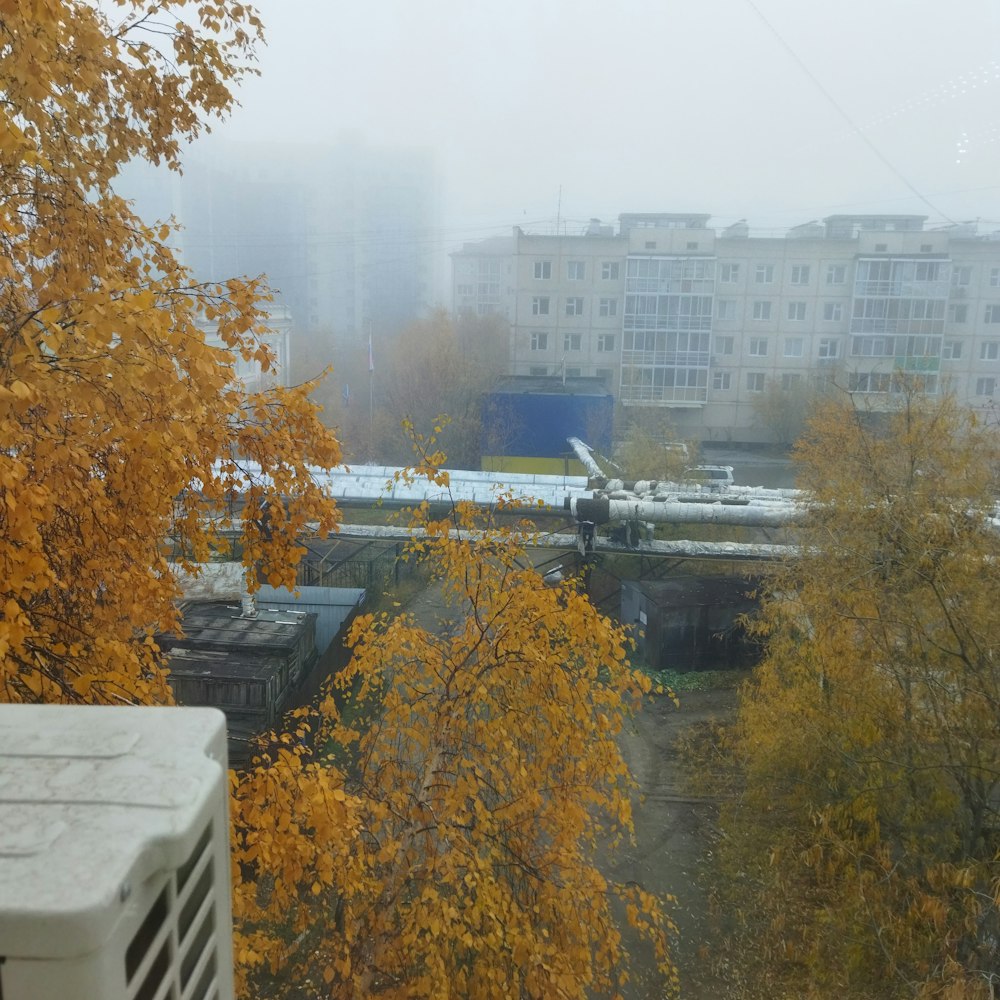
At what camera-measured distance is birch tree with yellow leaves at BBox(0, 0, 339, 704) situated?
2475 millimetres

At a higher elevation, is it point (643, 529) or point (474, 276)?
point (474, 276)

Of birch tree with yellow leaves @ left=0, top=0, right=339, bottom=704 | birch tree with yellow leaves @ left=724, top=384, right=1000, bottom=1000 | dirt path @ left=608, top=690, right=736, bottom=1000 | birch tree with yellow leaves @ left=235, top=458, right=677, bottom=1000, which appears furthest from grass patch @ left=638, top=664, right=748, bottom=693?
birch tree with yellow leaves @ left=0, top=0, right=339, bottom=704

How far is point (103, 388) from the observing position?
2553 mm

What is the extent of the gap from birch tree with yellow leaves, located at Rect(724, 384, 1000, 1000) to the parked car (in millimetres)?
6924

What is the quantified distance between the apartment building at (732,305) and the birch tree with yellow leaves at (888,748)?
1767 cm

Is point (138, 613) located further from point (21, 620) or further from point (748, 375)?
point (748, 375)

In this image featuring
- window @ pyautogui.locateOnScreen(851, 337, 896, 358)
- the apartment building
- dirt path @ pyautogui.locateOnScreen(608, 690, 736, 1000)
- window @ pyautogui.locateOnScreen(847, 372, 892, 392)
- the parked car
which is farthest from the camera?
window @ pyautogui.locateOnScreen(851, 337, 896, 358)

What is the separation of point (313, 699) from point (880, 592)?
7007 millimetres

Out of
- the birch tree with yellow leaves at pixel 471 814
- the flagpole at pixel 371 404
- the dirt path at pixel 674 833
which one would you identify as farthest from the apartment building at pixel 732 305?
the birch tree with yellow leaves at pixel 471 814

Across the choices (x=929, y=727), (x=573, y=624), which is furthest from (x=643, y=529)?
(x=573, y=624)

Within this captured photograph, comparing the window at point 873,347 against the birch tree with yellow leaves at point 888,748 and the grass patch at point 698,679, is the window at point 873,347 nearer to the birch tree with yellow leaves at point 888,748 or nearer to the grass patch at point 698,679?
the grass patch at point 698,679

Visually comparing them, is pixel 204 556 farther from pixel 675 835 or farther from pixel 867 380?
pixel 867 380

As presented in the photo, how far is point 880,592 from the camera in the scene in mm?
6605

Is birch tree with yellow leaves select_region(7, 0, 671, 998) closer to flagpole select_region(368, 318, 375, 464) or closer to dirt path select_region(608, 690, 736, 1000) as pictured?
dirt path select_region(608, 690, 736, 1000)
